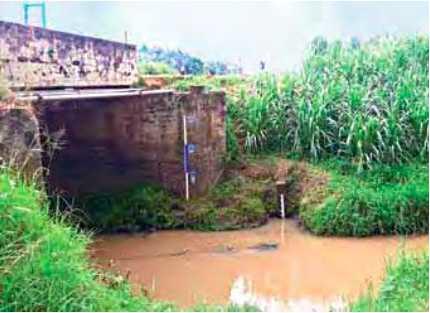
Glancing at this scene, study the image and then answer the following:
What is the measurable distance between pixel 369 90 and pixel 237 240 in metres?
2.97

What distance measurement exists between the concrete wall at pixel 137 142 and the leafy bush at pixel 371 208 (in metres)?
1.54

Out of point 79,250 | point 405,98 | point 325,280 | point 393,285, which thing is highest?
point 405,98

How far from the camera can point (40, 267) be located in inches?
131

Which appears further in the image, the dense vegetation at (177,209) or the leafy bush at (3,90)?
the dense vegetation at (177,209)

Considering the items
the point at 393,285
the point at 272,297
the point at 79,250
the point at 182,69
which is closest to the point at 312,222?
the point at 272,297

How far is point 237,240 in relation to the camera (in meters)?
7.36

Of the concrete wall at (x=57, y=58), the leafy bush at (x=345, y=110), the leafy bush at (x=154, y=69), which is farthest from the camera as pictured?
the leafy bush at (x=154, y=69)

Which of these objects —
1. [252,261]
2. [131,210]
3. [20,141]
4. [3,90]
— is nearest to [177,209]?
[131,210]

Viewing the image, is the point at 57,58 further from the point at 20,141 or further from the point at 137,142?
the point at 20,141

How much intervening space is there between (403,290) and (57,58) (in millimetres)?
5054

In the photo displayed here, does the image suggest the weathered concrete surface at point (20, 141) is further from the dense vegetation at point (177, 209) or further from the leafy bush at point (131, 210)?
the leafy bush at point (131, 210)

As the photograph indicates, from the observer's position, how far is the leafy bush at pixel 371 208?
7.26 m

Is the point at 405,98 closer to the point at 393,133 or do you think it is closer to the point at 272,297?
the point at 393,133

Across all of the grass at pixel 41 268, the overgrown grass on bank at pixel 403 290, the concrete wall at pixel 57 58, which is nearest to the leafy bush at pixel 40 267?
the grass at pixel 41 268
